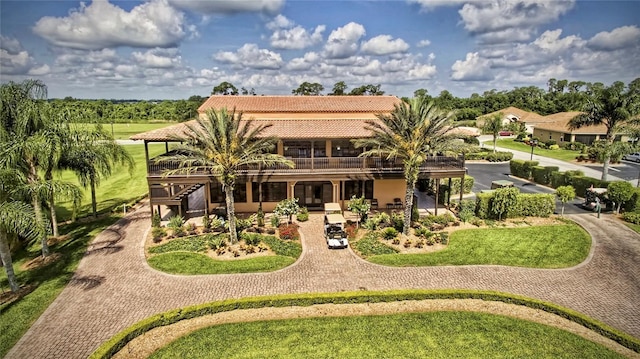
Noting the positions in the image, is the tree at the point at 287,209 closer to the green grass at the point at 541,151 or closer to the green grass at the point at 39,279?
the green grass at the point at 39,279

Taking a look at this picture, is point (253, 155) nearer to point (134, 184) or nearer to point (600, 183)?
point (134, 184)

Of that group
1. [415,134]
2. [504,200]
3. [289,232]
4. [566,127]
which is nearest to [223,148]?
[289,232]

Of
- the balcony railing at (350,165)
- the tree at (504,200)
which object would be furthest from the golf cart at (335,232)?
the tree at (504,200)

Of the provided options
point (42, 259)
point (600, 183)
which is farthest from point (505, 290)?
point (42, 259)

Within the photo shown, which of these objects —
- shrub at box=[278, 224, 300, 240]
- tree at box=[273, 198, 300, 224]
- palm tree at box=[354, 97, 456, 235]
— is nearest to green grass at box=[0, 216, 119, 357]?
shrub at box=[278, 224, 300, 240]

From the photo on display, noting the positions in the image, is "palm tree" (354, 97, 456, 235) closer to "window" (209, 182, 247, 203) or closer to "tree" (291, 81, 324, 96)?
"window" (209, 182, 247, 203)

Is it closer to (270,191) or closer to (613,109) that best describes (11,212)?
(270,191)
